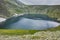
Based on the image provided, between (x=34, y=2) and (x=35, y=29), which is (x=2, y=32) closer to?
(x=35, y=29)

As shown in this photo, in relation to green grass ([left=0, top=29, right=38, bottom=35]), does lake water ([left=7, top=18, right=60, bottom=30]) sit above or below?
above

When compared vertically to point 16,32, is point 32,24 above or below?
above

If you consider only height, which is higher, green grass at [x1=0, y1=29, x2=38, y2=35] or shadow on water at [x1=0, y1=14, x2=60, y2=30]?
shadow on water at [x1=0, y1=14, x2=60, y2=30]

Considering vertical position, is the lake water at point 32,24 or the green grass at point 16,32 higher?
the lake water at point 32,24

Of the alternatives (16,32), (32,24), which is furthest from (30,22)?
(16,32)

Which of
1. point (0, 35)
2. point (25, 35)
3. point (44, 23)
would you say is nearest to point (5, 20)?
point (0, 35)

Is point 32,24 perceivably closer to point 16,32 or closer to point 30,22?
point 30,22

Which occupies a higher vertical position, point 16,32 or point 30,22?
point 30,22

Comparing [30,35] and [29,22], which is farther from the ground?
[29,22]
